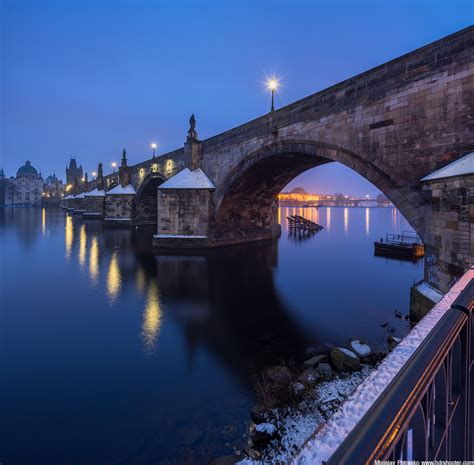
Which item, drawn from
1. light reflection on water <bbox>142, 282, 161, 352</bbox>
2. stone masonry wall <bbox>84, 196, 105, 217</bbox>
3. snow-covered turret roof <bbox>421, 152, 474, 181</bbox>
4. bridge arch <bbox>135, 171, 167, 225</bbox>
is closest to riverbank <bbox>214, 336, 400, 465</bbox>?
light reflection on water <bbox>142, 282, 161, 352</bbox>

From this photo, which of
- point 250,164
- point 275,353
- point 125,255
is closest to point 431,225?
point 275,353

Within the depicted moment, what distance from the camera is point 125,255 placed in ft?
69.5

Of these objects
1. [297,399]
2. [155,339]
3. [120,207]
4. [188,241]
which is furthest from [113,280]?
[120,207]

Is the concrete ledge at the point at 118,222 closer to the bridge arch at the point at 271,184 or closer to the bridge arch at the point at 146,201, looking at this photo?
the bridge arch at the point at 146,201

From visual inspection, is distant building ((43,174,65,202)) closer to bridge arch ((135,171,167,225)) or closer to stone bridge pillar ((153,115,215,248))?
bridge arch ((135,171,167,225))

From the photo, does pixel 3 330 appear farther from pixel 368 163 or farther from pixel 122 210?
pixel 122 210

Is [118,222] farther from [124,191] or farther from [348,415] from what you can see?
[348,415]

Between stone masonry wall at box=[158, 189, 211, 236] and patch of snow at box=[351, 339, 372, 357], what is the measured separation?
1575 centimetres

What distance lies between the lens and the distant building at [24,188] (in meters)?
124

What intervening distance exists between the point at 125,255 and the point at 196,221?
5566 millimetres

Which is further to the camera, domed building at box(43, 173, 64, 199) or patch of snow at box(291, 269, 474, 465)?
domed building at box(43, 173, 64, 199)

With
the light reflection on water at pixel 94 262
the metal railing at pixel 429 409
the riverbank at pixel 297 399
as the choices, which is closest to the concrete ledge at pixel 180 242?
the light reflection on water at pixel 94 262

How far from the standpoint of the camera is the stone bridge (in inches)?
323

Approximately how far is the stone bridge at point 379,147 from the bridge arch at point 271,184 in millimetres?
58
